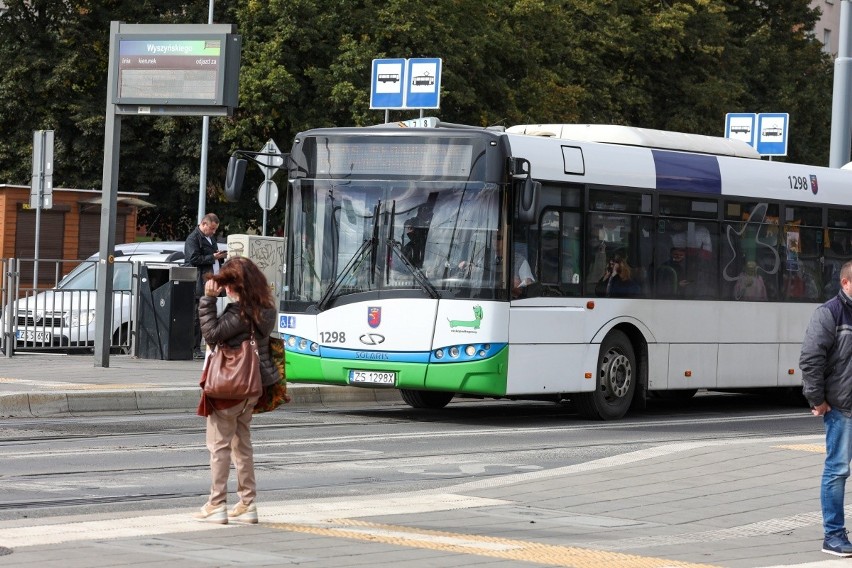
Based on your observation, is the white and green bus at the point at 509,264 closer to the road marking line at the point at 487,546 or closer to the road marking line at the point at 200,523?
the road marking line at the point at 200,523

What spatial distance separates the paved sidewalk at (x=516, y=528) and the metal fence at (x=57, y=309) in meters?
11.7

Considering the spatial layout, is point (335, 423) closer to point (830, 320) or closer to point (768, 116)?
point (830, 320)

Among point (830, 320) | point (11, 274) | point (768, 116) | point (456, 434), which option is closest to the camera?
point (830, 320)

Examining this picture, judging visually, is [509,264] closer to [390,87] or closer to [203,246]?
[203,246]

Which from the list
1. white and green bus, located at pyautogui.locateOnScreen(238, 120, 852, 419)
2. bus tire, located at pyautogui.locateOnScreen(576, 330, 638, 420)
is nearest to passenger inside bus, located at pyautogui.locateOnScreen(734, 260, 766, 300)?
white and green bus, located at pyautogui.locateOnScreen(238, 120, 852, 419)

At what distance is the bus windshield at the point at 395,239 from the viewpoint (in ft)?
51.1

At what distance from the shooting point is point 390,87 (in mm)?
22891

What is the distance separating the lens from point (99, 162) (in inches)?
1702

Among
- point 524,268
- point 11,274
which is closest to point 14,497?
point 524,268

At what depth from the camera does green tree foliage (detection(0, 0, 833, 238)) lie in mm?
41625

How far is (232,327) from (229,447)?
64 cm

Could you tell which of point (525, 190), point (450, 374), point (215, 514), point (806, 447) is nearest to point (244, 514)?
point (215, 514)

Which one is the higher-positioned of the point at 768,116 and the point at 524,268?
the point at 768,116

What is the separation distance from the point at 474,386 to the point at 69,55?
30.0 meters
